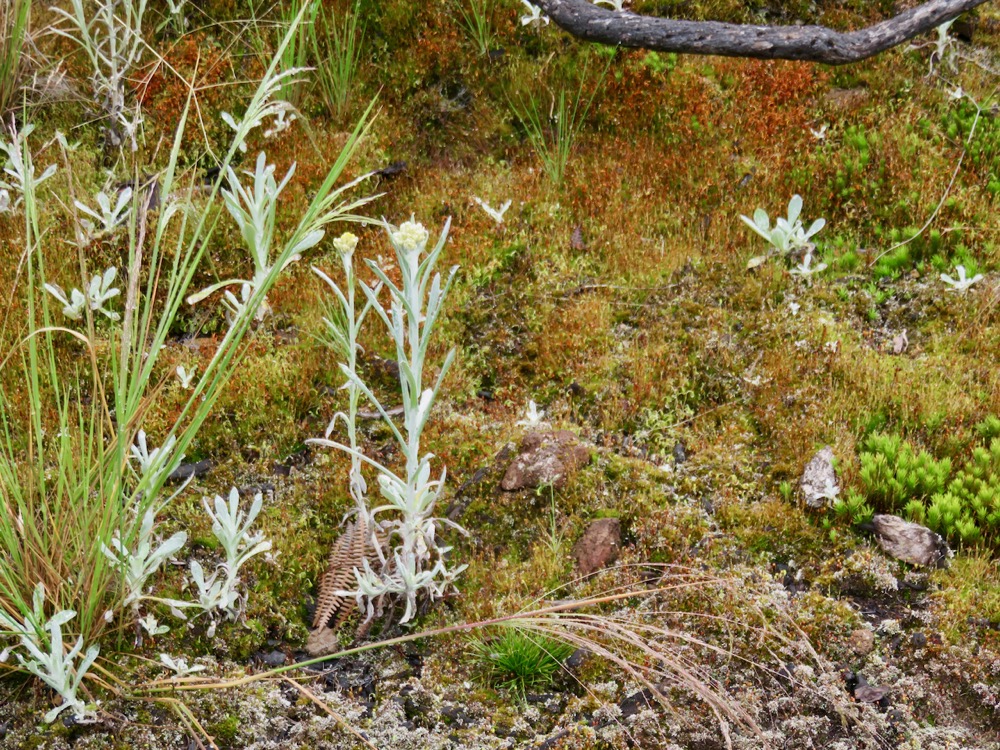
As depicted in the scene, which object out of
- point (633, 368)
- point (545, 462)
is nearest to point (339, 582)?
point (545, 462)

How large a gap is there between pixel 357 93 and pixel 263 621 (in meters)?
4.37

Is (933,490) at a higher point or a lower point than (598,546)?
higher

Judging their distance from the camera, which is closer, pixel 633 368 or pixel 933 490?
pixel 933 490

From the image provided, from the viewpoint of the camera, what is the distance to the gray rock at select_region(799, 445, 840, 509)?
4121 millimetres

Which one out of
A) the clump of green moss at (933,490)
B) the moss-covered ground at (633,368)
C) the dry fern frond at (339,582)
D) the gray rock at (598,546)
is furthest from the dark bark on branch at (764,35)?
the dry fern frond at (339,582)

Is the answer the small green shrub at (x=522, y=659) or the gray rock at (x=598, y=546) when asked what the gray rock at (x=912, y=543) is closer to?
the gray rock at (x=598, y=546)

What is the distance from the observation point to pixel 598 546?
3971 mm

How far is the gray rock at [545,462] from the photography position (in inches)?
168

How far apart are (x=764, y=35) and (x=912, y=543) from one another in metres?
3.24

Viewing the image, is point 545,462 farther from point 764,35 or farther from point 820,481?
point 764,35

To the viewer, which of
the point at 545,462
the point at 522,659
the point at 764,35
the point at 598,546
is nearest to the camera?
the point at 522,659

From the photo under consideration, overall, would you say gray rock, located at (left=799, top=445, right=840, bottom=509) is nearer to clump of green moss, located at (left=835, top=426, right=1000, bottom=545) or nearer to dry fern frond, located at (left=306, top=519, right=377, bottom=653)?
clump of green moss, located at (left=835, top=426, right=1000, bottom=545)

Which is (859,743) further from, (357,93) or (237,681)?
(357,93)

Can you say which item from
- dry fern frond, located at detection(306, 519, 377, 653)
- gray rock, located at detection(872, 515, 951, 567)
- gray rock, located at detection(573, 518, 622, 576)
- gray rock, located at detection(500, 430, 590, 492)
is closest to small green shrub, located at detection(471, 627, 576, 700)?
gray rock, located at detection(573, 518, 622, 576)
